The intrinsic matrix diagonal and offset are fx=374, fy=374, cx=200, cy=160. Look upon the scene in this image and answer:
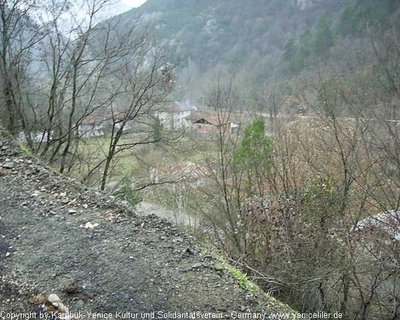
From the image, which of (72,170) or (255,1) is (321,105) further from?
(255,1)

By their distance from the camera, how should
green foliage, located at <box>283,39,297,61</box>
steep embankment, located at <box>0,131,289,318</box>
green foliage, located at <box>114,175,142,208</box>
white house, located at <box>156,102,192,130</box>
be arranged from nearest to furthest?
steep embankment, located at <box>0,131,289,318</box>
green foliage, located at <box>114,175,142,208</box>
white house, located at <box>156,102,192,130</box>
green foliage, located at <box>283,39,297,61</box>

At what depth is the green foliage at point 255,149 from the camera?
7750 mm

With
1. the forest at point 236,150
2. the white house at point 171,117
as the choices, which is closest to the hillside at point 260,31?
the white house at point 171,117

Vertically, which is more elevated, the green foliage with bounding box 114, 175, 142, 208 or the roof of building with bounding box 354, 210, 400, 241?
the green foliage with bounding box 114, 175, 142, 208

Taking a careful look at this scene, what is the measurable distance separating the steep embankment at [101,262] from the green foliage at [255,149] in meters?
4.90

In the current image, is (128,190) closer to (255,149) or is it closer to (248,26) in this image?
(255,149)

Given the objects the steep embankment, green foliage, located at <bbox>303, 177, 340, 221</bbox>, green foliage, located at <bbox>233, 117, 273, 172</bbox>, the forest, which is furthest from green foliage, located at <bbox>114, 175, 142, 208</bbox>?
the steep embankment

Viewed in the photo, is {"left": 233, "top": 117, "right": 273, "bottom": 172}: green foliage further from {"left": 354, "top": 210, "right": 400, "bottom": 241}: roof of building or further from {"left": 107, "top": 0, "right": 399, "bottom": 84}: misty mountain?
{"left": 107, "top": 0, "right": 399, "bottom": 84}: misty mountain

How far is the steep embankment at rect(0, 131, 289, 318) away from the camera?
2.24 metres

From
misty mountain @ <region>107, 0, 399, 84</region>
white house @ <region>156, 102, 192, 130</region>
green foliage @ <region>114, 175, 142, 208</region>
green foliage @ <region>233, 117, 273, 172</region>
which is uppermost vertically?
misty mountain @ <region>107, 0, 399, 84</region>

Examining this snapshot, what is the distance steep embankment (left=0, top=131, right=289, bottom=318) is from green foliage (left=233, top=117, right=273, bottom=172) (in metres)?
4.90

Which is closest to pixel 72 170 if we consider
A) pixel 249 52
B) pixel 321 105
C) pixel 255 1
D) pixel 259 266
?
pixel 259 266

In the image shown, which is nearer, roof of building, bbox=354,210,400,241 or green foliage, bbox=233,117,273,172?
roof of building, bbox=354,210,400,241

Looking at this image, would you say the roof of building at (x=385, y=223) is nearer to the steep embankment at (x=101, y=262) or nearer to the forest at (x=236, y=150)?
the forest at (x=236, y=150)
